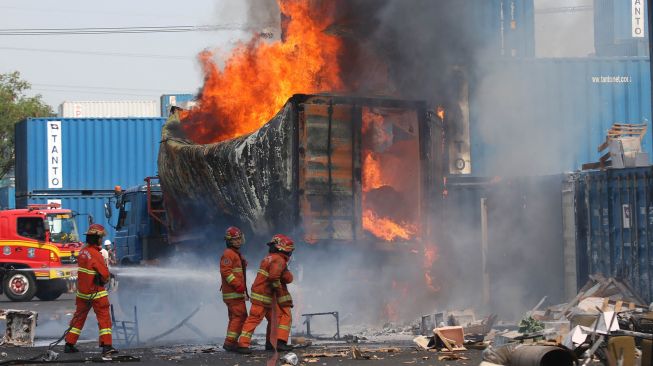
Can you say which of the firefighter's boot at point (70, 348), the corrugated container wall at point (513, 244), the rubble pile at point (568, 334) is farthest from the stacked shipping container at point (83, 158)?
the firefighter's boot at point (70, 348)

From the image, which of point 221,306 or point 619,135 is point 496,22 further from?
point 221,306

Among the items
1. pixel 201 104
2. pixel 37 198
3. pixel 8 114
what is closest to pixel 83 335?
pixel 201 104

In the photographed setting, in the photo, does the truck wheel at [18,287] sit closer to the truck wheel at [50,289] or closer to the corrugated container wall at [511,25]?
the truck wheel at [50,289]

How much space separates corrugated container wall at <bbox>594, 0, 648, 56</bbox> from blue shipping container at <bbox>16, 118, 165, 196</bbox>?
1544 cm

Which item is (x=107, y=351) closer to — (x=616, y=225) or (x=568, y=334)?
(x=568, y=334)

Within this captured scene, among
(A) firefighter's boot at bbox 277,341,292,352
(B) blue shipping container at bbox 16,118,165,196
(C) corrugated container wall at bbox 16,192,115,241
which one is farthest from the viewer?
(B) blue shipping container at bbox 16,118,165,196

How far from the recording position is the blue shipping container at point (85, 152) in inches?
1342

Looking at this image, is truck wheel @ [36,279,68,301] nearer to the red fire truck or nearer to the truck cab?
the red fire truck

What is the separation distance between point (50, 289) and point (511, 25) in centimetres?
1308

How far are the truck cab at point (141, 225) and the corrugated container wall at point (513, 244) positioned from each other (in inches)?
186

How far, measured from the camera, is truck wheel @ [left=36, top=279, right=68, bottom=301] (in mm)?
25828

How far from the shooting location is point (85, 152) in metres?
34.6

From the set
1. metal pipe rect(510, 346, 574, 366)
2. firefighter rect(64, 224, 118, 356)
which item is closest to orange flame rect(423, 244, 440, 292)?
firefighter rect(64, 224, 118, 356)

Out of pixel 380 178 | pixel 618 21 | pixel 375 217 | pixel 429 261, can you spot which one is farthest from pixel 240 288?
pixel 618 21
